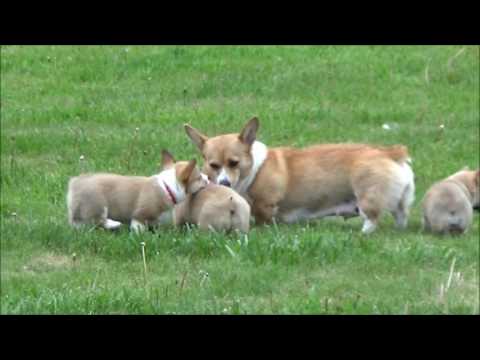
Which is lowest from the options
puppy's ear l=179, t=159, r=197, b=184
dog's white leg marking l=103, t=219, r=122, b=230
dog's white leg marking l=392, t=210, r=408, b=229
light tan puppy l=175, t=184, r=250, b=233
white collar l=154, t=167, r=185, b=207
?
dog's white leg marking l=392, t=210, r=408, b=229

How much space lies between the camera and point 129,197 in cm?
991

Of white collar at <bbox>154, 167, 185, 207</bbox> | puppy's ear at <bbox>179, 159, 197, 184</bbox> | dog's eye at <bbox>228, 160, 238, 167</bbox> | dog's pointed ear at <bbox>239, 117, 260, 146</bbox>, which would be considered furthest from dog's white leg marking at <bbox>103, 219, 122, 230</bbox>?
dog's pointed ear at <bbox>239, 117, 260, 146</bbox>

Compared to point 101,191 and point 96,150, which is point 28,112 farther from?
point 101,191

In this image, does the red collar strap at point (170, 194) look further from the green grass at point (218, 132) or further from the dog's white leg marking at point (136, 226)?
the green grass at point (218, 132)

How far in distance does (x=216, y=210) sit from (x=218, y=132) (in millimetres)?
4080

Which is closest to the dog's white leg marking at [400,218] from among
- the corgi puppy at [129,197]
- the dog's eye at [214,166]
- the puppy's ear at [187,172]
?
the dog's eye at [214,166]

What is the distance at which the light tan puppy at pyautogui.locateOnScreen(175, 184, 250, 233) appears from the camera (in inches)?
379

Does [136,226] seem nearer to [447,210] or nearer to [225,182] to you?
[225,182]

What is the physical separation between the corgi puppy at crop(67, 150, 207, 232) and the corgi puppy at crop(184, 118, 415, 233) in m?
0.49

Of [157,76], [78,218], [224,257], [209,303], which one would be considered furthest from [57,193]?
[157,76]

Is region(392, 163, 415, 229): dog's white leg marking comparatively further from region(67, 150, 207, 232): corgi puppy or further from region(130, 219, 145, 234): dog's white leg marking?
region(130, 219, 145, 234): dog's white leg marking

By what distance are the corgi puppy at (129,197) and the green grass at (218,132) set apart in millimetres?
228

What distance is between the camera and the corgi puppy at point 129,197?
9.81 meters

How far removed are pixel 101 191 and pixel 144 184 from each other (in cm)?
35
